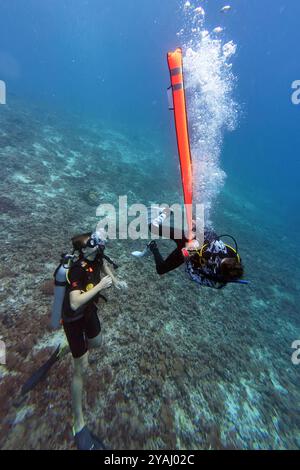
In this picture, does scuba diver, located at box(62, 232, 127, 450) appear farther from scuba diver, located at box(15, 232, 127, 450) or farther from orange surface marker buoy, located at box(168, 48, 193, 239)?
orange surface marker buoy, located at box(168, 48, 193, 239)

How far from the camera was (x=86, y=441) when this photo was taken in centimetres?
334

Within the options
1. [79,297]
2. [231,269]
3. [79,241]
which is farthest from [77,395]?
[231,269]

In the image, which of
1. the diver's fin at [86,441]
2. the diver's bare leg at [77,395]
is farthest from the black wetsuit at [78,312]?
the diver's fin at [86,441]

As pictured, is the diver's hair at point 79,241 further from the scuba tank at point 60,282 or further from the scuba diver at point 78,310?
the scuba tank at point 60,282

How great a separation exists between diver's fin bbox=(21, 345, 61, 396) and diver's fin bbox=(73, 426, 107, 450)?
1035 mm

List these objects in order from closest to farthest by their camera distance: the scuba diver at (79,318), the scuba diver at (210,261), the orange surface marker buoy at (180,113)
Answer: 1. the scuba diver at (79,318)
2. the scuba diver at (210,261)
3. the orange surface marker buoy at (180,113)

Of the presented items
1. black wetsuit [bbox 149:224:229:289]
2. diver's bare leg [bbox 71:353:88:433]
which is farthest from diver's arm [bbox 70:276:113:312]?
black wetsuit [bbox 149:224:229:289]

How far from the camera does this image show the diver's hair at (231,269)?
136 inches

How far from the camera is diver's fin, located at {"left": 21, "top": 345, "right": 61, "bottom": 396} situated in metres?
3.82

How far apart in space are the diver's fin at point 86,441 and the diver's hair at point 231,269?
291 cm
